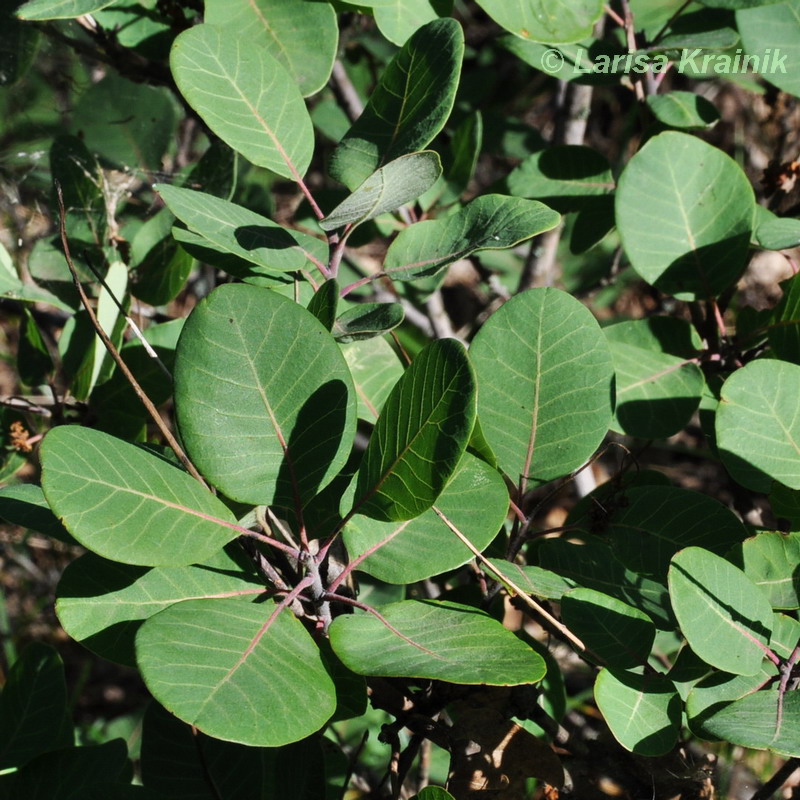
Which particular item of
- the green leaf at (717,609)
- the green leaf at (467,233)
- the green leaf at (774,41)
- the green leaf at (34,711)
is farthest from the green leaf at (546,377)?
the green leaf at (34,711)

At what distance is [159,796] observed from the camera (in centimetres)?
95

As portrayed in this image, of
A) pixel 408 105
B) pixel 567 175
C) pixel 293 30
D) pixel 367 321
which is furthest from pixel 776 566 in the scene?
pixel 293 30

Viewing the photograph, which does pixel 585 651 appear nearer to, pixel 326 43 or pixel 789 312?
pixel 789 312

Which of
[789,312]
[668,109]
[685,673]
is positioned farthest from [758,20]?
[685,673]

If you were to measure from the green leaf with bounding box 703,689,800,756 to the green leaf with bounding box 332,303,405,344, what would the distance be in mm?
451

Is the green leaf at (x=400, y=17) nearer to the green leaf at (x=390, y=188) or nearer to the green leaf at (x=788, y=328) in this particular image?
the green leaf at (x=390, y=188)

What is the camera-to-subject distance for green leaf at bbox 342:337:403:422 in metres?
0.99

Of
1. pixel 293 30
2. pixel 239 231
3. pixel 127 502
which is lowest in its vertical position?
pixel 127 502

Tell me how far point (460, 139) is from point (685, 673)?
0.91 m

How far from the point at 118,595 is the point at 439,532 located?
11.9 inches

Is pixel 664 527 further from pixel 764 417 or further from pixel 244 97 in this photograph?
pixel 244 97

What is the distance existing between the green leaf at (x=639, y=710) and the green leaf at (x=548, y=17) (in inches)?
28.8

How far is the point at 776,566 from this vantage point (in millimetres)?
838

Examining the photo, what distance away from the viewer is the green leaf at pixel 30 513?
83cm
